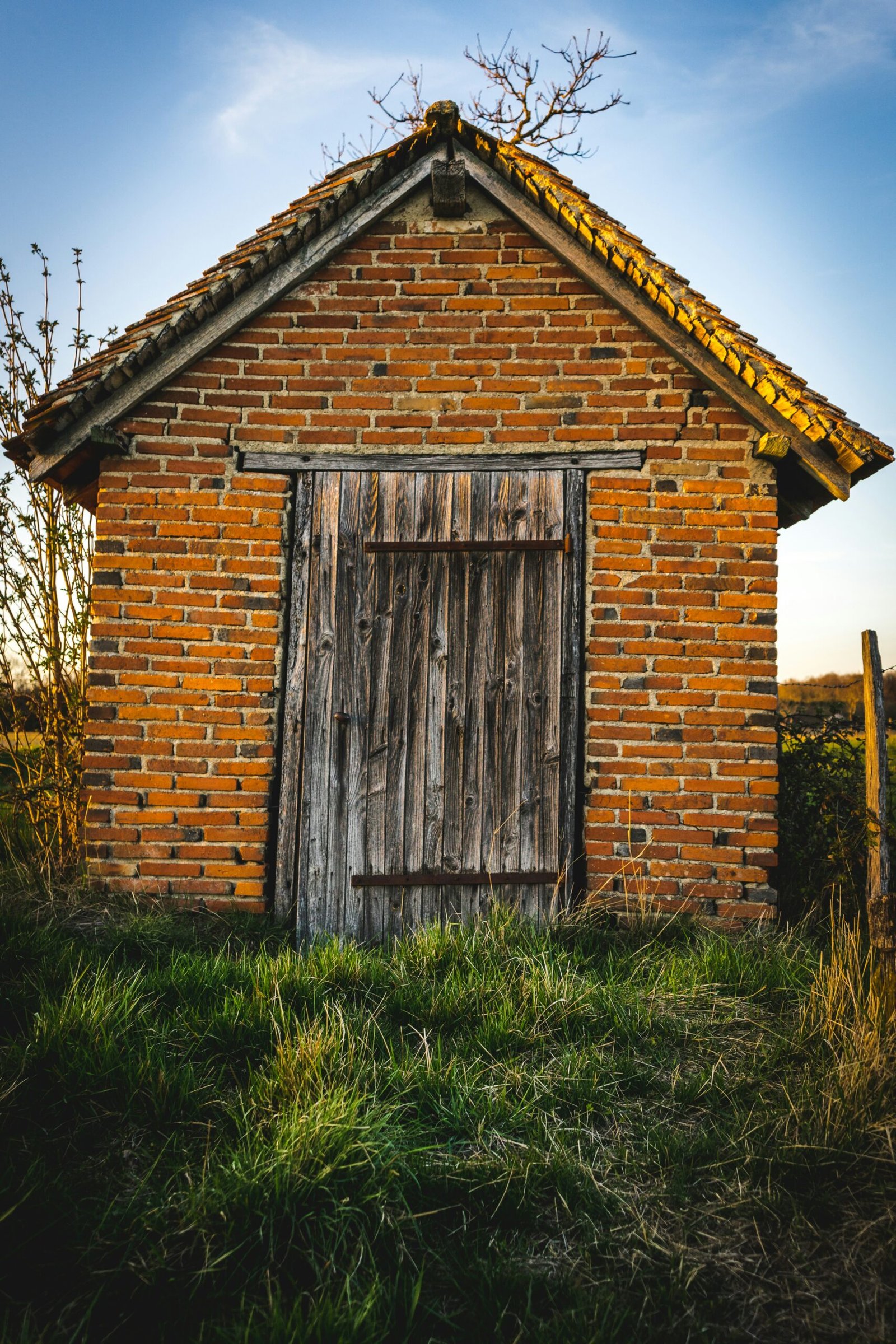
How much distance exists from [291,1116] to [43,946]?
167cm

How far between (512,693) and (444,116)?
3.07 m

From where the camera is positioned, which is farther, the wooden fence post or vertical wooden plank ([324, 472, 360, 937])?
vertical wooden plank ([324, 472, 360, 937])

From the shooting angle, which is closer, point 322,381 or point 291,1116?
point 291,1116

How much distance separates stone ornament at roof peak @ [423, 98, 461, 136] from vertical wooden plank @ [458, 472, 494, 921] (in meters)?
1.82

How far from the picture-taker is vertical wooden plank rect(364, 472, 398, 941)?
3.95m

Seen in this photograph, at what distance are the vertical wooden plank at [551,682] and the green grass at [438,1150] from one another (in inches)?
32.3

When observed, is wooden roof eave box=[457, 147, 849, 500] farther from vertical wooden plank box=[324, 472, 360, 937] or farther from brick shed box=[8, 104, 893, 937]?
vertical wooden plank box=[324, 472, 360, 937]

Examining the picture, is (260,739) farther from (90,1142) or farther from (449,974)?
(90,1142)

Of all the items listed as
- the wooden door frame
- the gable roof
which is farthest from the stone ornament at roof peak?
the wooden door frame

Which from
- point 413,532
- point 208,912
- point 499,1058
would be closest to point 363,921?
point 208,912

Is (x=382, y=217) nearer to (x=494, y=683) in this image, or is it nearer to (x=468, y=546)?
(x=468, y=546)

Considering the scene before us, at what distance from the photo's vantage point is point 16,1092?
2.22 m

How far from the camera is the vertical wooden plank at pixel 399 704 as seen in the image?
3953 mm

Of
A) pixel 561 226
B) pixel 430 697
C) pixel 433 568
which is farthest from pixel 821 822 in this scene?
pixel 561 226
